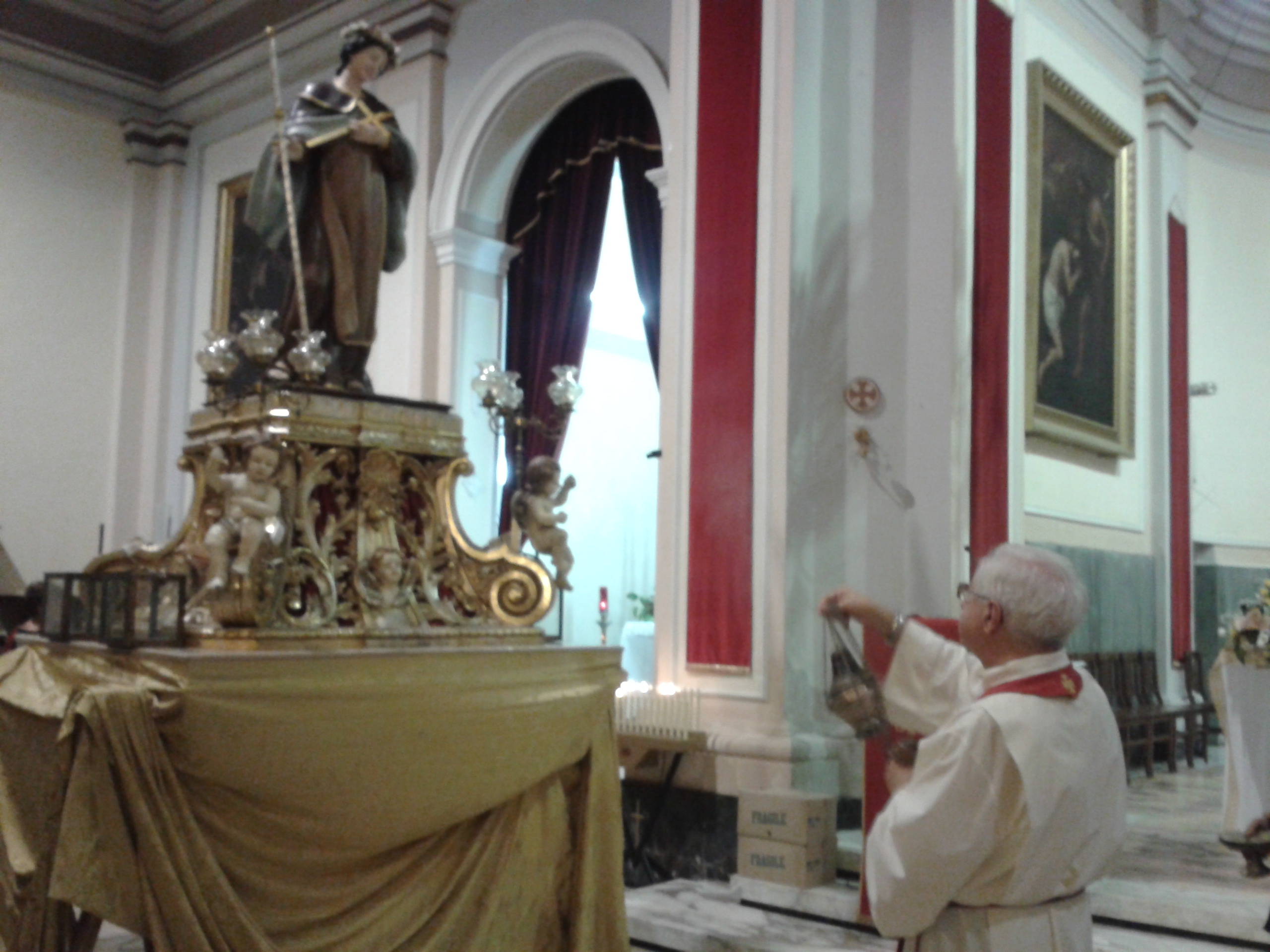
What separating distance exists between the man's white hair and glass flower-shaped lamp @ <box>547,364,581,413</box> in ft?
8.80

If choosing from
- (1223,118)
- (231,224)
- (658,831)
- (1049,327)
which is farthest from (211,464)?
(1223,118)

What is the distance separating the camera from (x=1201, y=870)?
4.85m

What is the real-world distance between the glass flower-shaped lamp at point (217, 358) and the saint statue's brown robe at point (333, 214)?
0.28 metres

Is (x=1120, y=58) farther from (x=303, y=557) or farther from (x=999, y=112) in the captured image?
(x=303, y=557)

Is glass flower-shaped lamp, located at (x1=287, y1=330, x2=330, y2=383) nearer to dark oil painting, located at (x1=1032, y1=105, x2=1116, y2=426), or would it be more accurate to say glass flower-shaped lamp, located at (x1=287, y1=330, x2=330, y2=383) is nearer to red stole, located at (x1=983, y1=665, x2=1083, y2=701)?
red stole, located at (x1=983, y1=665, x2=1083, y2=701)

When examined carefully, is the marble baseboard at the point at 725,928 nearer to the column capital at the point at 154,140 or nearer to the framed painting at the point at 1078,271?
the framed painting at the point at 1078,271

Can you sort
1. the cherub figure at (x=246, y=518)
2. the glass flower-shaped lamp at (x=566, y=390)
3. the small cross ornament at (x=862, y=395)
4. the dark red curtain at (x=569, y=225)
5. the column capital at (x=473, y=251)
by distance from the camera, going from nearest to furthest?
the cherub figure at (x=246, y=518) → the glass flower-shaped lamp at (x=566, y=390) → the small cross ornament at (x=862, y=395) → the dark red curtain at (x=569, y=225) → the column capital at (x=473, y=251)

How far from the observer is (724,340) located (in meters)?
5.57

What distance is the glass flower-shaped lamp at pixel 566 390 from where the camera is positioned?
4.62 meters

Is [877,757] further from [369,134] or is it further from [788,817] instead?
[369,134]

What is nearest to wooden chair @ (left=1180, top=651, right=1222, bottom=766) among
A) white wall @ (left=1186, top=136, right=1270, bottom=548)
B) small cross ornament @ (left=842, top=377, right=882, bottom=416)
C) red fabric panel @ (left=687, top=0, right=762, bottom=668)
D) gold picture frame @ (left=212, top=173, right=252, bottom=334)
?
white wall @ (left=1186, top=136, right=1270, bottom=548)

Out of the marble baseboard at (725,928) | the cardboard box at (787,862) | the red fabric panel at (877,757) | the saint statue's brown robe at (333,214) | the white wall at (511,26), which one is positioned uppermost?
the white wall at (511,26)

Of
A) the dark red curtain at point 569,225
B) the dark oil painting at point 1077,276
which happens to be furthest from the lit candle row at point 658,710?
the dark oil painting at point 1077,276

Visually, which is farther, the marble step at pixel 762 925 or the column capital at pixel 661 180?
the column capital at pixel 661 180
